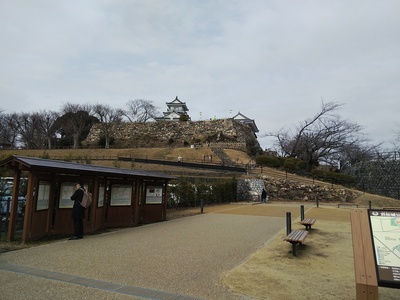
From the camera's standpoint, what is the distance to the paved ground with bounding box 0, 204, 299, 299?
4.23 m

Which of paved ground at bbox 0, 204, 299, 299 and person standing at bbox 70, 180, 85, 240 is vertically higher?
person standing at bbox 70, 180, 85, 240

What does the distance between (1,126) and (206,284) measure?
61500 mm

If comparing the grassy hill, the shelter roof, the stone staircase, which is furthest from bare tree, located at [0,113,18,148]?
the shelter roof

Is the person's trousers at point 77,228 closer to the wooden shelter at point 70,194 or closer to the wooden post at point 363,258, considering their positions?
the wooden shelter at point 70,194

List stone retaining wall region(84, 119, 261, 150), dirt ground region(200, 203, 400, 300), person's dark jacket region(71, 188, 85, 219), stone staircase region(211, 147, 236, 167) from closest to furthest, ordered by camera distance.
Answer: dirt ground region(200, 203, 400, 300), person's dark jacket region(71, 188, 85, 219), stone staircase region(211, 147, 236, 167), stone retaining wall region(84, 119, 261, 150)

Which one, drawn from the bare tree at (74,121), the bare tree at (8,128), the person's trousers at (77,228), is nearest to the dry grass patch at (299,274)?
the person's trousers at (77,228)

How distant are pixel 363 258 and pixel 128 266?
4.00m

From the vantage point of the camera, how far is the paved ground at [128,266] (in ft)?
13.9

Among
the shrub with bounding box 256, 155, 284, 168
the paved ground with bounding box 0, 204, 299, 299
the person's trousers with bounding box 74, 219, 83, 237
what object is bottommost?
the paved ground with bounding box 0, 204, 299, 299

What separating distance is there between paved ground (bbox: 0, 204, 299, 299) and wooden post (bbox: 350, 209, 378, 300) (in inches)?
63.8

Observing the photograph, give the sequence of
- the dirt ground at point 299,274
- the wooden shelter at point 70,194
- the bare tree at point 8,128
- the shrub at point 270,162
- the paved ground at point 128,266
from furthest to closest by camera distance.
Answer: the bare tree at point 8,128, the shrub at point 270,162, the wooden shelter at point 70,194, the dirt ground at point 299,274, the paved ground at point 128,266

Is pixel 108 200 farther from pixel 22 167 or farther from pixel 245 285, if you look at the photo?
pixel 245 285

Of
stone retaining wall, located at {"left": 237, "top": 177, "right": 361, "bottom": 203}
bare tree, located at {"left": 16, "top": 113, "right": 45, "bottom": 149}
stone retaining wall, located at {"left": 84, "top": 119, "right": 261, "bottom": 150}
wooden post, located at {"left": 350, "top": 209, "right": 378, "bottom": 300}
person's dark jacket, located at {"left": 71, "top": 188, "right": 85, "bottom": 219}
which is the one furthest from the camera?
bare tree, located at {"left": 16, "top": 113, "right": 45, "bottom": 149}

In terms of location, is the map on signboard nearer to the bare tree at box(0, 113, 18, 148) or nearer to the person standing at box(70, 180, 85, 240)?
the person standing at box(70, 180, 85, 240)
